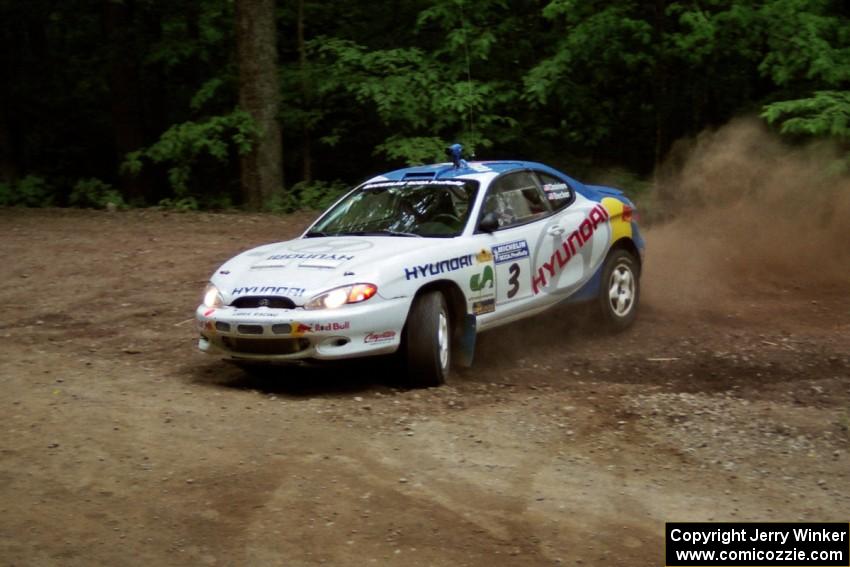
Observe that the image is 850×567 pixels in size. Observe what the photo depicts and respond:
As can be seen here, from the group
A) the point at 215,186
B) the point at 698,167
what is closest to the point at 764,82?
Result: the point at 698,167

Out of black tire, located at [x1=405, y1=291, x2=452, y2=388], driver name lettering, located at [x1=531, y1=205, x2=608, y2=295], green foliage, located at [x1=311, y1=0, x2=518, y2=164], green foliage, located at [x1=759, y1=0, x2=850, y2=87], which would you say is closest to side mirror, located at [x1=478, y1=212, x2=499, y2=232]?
driver name lettering, located at [x1=531, y1=205, x2=608, y2=295]

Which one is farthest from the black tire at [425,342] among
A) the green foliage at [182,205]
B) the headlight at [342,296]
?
the green foliage at [182,205]

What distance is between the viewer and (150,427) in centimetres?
759

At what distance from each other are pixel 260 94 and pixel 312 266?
402 inches

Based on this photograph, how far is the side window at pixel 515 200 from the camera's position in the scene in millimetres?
9836

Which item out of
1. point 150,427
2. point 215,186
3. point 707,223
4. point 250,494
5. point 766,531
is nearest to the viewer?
point 766,531

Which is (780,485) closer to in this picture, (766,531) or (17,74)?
(766,531)

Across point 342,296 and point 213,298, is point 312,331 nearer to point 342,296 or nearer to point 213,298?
point 342,296

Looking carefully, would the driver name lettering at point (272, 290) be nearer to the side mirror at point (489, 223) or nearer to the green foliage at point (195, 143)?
the side mirror at point (489, 223)

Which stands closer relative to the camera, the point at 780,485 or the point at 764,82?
the point at 780,485

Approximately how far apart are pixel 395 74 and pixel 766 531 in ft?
44.4

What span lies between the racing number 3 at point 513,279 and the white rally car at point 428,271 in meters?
0.01

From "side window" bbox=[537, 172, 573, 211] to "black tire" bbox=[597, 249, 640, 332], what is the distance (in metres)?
0.73

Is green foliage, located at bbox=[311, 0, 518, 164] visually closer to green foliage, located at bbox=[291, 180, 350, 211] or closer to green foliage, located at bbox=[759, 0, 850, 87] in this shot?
green foliage, located at bbox=[291, 180, 350, 211]
